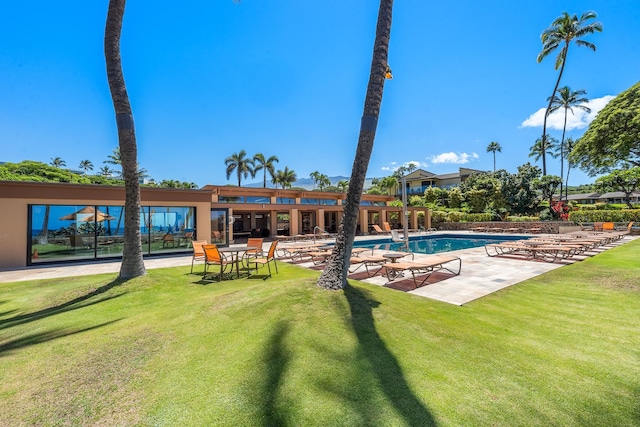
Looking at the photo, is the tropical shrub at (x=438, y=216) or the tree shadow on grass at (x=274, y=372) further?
the tropical shrub at (x=438, y=216)

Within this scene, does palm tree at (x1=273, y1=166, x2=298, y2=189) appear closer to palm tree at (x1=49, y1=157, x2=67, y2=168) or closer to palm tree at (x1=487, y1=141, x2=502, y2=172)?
palm tree at (x1=487, y1=141, x2=502, y2=172)

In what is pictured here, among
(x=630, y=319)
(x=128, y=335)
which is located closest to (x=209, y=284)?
(x=128, y=335)

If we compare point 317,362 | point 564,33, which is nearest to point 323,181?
point 564,33

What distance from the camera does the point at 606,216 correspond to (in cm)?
2845

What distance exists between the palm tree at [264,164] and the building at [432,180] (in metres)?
25.2

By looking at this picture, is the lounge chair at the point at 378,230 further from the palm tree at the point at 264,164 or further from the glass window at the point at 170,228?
the palm tree at the point at 264,164

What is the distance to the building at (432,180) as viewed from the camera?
56.5 m

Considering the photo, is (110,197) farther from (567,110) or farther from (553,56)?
(567,110)

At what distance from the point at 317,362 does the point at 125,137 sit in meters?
7.89

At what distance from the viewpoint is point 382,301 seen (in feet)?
17.9

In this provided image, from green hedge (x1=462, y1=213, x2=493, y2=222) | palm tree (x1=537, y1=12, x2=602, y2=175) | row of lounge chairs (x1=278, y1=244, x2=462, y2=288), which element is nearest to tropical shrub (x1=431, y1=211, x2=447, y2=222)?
green hedge (x1=462, y1=213, x2=493, y2=222)

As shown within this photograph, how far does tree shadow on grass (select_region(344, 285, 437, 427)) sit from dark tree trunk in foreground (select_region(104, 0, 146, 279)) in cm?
622

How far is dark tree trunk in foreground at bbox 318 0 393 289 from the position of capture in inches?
222

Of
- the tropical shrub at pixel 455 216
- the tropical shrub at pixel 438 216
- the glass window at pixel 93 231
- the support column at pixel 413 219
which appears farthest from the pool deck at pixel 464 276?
the tropical shrub at pixel 438 216
